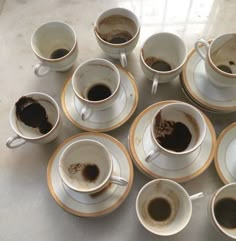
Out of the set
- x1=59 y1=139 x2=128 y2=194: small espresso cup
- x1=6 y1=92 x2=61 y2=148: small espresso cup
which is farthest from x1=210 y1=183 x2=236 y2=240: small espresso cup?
x1=6 y1=92 x2=61 y2=148: small espresso cup

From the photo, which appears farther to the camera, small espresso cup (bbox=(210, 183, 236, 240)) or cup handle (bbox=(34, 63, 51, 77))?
cup handle (bbox=(34, 63, 51, 77))

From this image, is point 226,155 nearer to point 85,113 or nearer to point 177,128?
point 177,128

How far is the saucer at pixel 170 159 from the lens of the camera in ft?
2.68

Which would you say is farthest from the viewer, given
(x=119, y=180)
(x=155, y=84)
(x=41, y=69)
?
(x=41, y=69)

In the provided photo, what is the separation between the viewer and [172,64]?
3.15 feet

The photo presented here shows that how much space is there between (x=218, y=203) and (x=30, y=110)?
1.81ft

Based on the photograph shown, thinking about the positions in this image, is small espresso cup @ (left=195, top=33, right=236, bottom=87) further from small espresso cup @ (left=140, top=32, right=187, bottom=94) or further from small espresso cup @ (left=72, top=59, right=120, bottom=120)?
small espresso cup @ (left=72, top=59, right=120, bottom=120)

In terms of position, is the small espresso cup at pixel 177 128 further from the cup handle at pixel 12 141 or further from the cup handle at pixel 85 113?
Answer: the cup handle at pixel 12 141

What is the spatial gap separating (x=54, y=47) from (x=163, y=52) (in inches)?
13.3

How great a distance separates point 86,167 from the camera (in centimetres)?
86

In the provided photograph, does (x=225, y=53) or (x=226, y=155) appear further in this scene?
(x=225, y=53)

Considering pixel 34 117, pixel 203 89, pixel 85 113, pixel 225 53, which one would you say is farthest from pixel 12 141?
pixel 225 53

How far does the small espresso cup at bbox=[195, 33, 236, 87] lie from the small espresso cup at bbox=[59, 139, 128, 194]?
0.35 metres

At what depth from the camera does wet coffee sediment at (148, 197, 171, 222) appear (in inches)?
31.8
